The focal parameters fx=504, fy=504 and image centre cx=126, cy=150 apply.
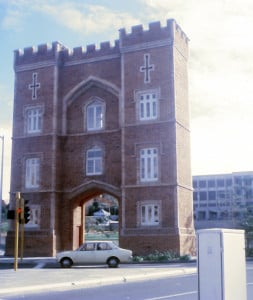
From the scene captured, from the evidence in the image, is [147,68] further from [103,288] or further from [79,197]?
[103,288]

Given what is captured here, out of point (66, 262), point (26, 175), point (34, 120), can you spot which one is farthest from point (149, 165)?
point (34, 120)

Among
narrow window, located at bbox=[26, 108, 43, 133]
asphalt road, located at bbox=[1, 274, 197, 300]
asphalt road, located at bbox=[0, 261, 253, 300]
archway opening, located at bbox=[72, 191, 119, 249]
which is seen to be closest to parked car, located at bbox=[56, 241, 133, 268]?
asphalt road, located at bbox=[0, 261, 253, 300]

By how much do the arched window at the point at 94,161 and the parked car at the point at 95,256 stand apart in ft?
32.0

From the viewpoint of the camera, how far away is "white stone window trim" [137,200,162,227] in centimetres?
3238

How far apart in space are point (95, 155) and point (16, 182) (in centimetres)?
619

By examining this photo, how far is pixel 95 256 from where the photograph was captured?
26094mm

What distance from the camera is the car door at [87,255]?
1029 inches

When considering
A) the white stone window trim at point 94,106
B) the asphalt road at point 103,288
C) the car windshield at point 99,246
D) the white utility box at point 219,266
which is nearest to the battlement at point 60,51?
the white stone window trim at point 94,106

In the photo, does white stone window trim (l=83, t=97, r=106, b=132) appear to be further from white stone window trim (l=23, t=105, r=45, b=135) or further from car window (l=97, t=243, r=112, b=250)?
car window (l=97, t=243, r=112, b=250)

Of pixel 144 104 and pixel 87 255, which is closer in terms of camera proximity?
pixel 87 255

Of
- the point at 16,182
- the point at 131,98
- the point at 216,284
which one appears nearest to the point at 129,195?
the point at 131,98

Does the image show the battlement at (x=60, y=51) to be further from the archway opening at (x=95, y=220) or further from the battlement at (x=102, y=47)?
the archway opening at (x=95, y=220)

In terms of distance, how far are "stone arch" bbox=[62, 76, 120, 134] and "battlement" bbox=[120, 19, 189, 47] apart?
3.09 m

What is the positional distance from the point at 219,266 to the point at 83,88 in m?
31.0
